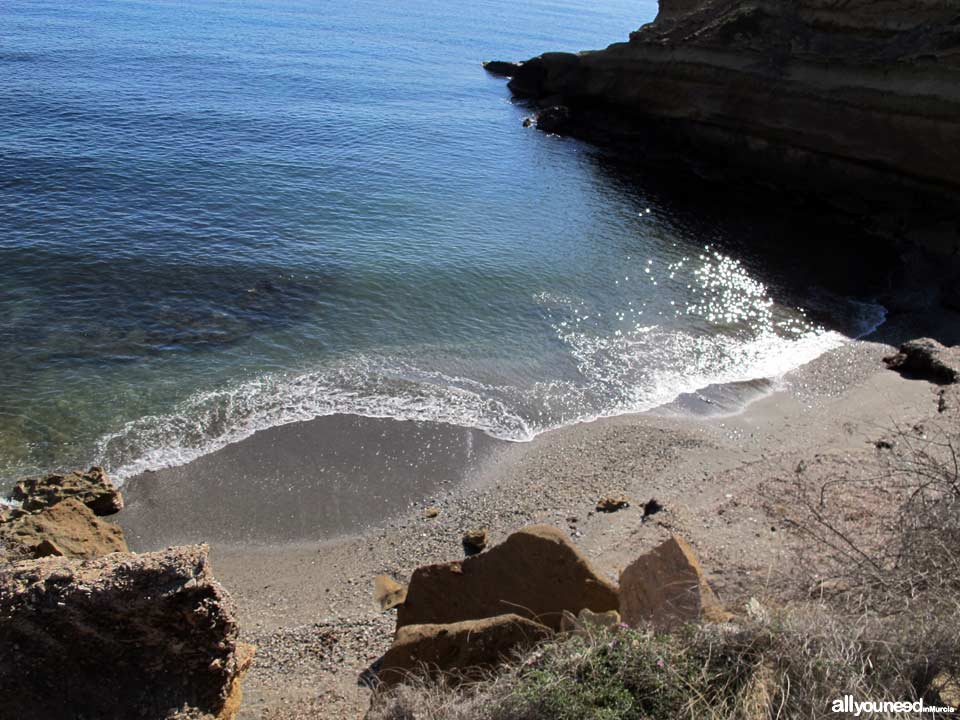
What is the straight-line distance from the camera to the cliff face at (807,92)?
25.0 metres

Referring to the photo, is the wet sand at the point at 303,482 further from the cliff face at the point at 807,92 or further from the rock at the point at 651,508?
the cliff face at the point at 807,92

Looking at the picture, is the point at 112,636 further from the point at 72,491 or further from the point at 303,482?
the point at 303,482

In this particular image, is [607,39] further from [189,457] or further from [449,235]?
[189,457]

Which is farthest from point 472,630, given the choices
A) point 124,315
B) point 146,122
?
point 146,122

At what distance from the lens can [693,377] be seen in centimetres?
1700

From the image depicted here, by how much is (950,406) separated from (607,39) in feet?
216

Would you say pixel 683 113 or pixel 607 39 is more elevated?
pixel 607 39

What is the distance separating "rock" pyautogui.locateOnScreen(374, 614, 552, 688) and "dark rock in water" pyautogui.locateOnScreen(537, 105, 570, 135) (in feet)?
119

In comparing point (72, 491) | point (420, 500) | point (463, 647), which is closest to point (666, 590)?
point (463, 647)

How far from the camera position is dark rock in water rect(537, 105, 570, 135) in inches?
1566

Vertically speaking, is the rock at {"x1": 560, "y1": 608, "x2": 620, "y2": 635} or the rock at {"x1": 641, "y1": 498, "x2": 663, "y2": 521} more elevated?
the rock at {"x1": 560, "y1": 608, "x2": 620, "y2": 635}

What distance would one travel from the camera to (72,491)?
11.6 metres

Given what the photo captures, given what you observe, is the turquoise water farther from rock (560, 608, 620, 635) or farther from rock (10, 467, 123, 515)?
rock (560, 608, 620, 635)

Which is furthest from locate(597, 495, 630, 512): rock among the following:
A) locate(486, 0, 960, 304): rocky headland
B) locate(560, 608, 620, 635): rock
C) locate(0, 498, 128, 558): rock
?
locate(486, 0, 960, 304): rocky headland
